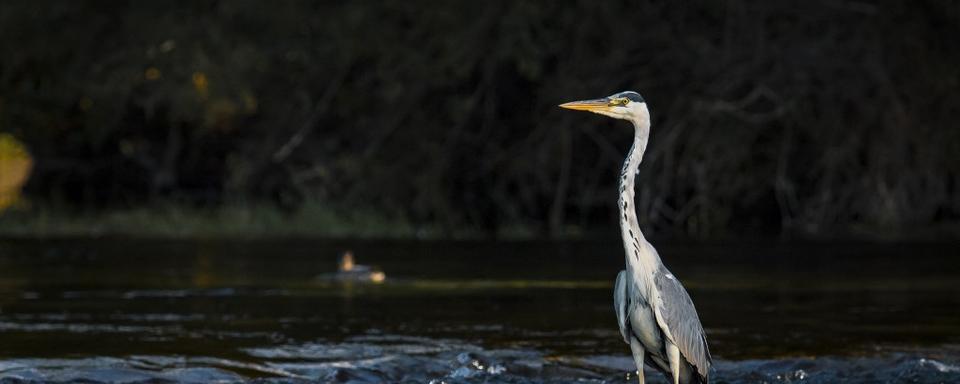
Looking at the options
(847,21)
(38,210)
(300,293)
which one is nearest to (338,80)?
(38,210)

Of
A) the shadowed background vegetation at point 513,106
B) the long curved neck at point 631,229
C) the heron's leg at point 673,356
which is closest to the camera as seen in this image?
the long curved neck at point 631,229

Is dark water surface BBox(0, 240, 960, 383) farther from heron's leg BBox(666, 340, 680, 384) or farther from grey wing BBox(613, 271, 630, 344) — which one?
grey wing BBox(613, 271, 630, 344)

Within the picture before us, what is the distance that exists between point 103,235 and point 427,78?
207 inches

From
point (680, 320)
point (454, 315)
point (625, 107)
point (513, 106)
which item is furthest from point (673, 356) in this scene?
point (513, 106)

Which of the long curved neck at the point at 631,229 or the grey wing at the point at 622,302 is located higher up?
the long curved neck at the point at 631,229

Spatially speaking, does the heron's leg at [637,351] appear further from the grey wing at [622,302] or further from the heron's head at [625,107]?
the heron's head at [625,107]

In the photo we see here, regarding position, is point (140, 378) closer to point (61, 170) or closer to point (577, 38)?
point (577, 38)

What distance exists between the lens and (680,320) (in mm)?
8664

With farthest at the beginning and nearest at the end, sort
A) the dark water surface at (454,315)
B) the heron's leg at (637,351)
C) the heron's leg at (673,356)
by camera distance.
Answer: the dark water surface at (454,315)
the heron's leg at (637,351)
the heron's leg at (673,356)

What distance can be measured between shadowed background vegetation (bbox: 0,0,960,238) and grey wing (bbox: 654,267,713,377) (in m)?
14.1

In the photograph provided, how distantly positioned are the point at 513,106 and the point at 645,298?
57.5 feet

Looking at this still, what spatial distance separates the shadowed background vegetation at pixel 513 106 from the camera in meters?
23.3

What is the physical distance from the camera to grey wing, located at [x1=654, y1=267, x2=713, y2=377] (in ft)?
28.2

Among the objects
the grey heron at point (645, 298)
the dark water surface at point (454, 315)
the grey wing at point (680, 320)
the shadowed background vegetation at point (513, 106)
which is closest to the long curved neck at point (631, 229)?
the grey heron at point (645, 298)
